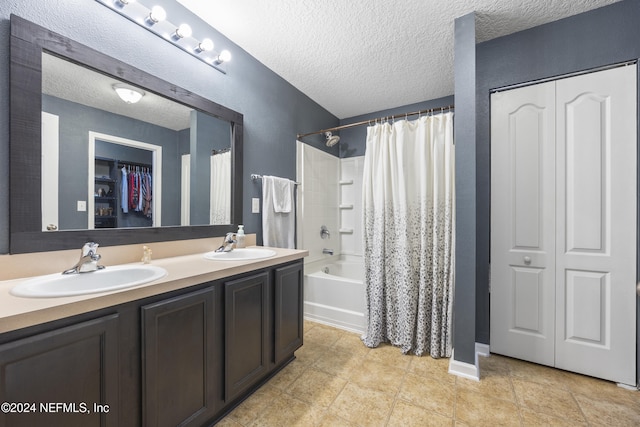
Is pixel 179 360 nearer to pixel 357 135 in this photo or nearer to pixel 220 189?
pixel 220 189

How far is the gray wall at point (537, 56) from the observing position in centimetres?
170

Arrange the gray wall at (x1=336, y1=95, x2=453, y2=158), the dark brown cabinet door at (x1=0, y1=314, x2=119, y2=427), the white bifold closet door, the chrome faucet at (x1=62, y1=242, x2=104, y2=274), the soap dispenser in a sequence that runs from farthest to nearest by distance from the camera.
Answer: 1. the gray wall at (x1=336, y1=95, x2=453, y2=158)
2. the soap dispenser
3. the white bifold closet door
4. the chrome faucet at (x1=62, y1=242, x2=104, y2=274)
5. the dark brown cabinet door at (x1=0, y1=314, x2=119, y2=427)

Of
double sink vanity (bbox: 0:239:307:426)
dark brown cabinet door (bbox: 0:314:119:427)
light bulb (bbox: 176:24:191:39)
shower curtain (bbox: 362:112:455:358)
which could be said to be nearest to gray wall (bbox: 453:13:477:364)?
shower curtain (bbox: 362:112:455:358)

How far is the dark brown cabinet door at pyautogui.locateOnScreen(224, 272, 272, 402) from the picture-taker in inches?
53.4

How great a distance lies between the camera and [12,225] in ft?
3.52

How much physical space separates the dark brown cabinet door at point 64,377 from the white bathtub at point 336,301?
189cm

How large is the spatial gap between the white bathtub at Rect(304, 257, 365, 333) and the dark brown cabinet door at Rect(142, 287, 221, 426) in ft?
4.76

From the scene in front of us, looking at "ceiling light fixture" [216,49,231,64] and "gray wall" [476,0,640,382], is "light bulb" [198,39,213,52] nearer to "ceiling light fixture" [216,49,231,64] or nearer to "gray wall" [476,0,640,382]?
"ceiling light fixture" [216,49,231,64]

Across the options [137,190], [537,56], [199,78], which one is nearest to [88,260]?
[137,190]

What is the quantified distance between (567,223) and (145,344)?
2.64 metres

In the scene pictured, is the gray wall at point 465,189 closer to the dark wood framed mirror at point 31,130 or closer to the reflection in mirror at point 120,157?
the reflection in mirror at point 120,157

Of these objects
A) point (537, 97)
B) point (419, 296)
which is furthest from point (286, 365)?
point (537, 97)

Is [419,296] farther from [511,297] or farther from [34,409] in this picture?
[34,409]

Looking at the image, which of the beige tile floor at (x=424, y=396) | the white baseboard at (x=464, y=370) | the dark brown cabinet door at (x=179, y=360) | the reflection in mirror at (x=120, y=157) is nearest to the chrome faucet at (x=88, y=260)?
the reflection in mirror at (x=120, y=157)
